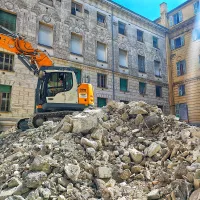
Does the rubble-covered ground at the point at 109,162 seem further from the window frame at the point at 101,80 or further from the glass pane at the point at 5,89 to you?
the window frame at the point at 101,80

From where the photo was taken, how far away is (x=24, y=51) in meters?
10.5

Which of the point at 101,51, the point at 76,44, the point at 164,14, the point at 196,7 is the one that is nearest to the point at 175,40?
the point at 164,14

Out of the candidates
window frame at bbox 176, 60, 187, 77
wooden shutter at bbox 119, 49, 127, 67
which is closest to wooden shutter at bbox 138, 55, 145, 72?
wooden shutter at bbox 119, 49, 127, 67

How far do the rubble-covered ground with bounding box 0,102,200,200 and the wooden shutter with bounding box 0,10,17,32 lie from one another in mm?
11699

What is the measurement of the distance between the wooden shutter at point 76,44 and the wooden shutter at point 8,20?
17.2ft

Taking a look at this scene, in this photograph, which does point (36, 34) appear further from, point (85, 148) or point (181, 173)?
point (181, 173)

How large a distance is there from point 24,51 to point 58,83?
2630 millimetres

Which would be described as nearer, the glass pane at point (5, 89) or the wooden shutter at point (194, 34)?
the glass pane at point (5, 89)

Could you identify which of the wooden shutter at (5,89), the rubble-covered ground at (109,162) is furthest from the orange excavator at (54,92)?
the wooden shutter at (5,89)

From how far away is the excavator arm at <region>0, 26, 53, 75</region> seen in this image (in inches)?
394

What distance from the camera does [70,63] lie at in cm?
1828

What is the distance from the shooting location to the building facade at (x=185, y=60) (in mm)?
23766

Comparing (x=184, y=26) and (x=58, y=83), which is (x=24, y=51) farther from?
(x=184, y=26)

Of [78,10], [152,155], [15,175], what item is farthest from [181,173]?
[78,10]
